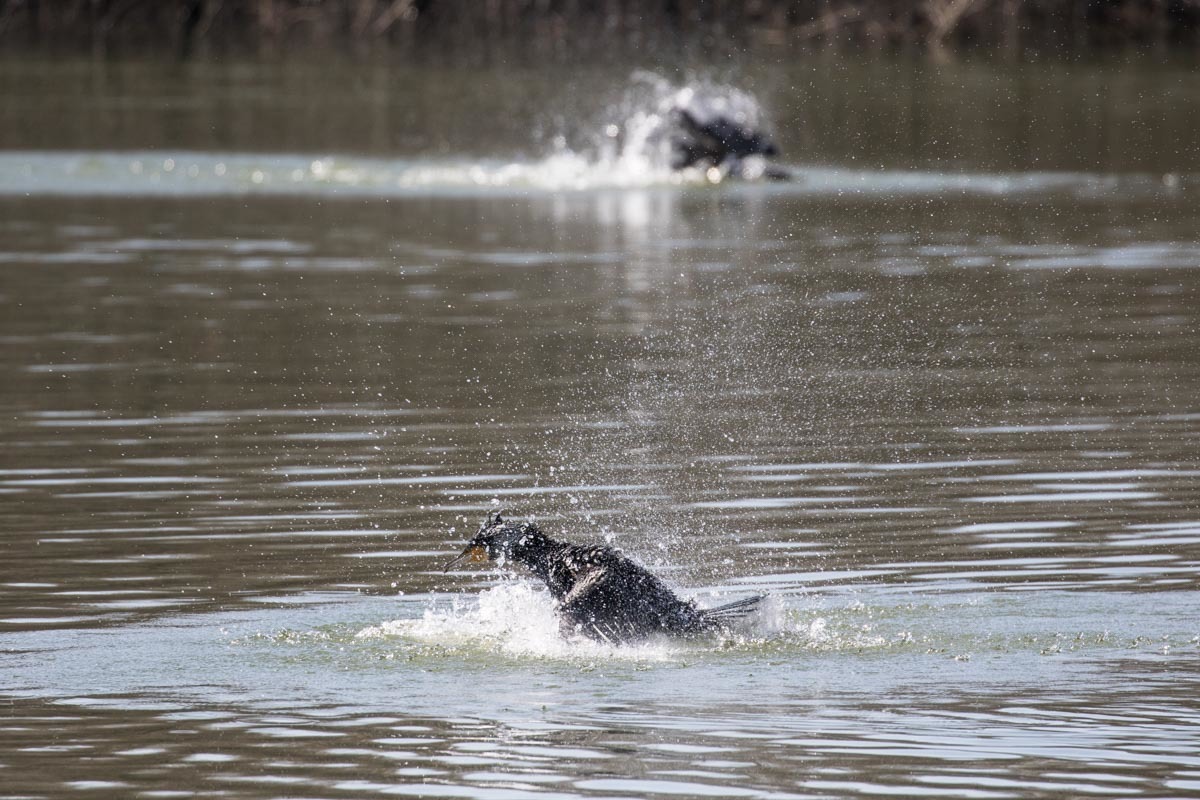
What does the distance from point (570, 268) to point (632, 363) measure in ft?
23.6

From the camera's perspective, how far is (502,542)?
419 inches

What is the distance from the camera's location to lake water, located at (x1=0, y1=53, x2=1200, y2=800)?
9.22 meters

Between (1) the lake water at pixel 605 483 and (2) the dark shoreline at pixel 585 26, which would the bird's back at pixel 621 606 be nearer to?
(1) the lake water at pixel 605 483

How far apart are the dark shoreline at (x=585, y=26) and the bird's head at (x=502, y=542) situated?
173ft

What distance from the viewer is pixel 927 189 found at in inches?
1372

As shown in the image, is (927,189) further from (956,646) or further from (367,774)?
(367,774)

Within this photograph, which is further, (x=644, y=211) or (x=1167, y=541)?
(x=644, y=211)

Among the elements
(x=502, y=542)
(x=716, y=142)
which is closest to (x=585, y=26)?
(x=716, y=142)

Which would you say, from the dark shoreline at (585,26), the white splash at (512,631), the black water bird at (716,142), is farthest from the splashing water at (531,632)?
the dark shoreline at (585,26)

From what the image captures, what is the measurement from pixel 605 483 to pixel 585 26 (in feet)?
190

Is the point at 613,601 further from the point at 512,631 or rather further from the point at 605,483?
the point at 605,483

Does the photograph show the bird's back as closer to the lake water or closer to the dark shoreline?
the lake water

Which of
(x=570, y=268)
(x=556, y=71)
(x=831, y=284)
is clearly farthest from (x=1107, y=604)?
(x=556, y=71)

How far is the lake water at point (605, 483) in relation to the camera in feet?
30.2
